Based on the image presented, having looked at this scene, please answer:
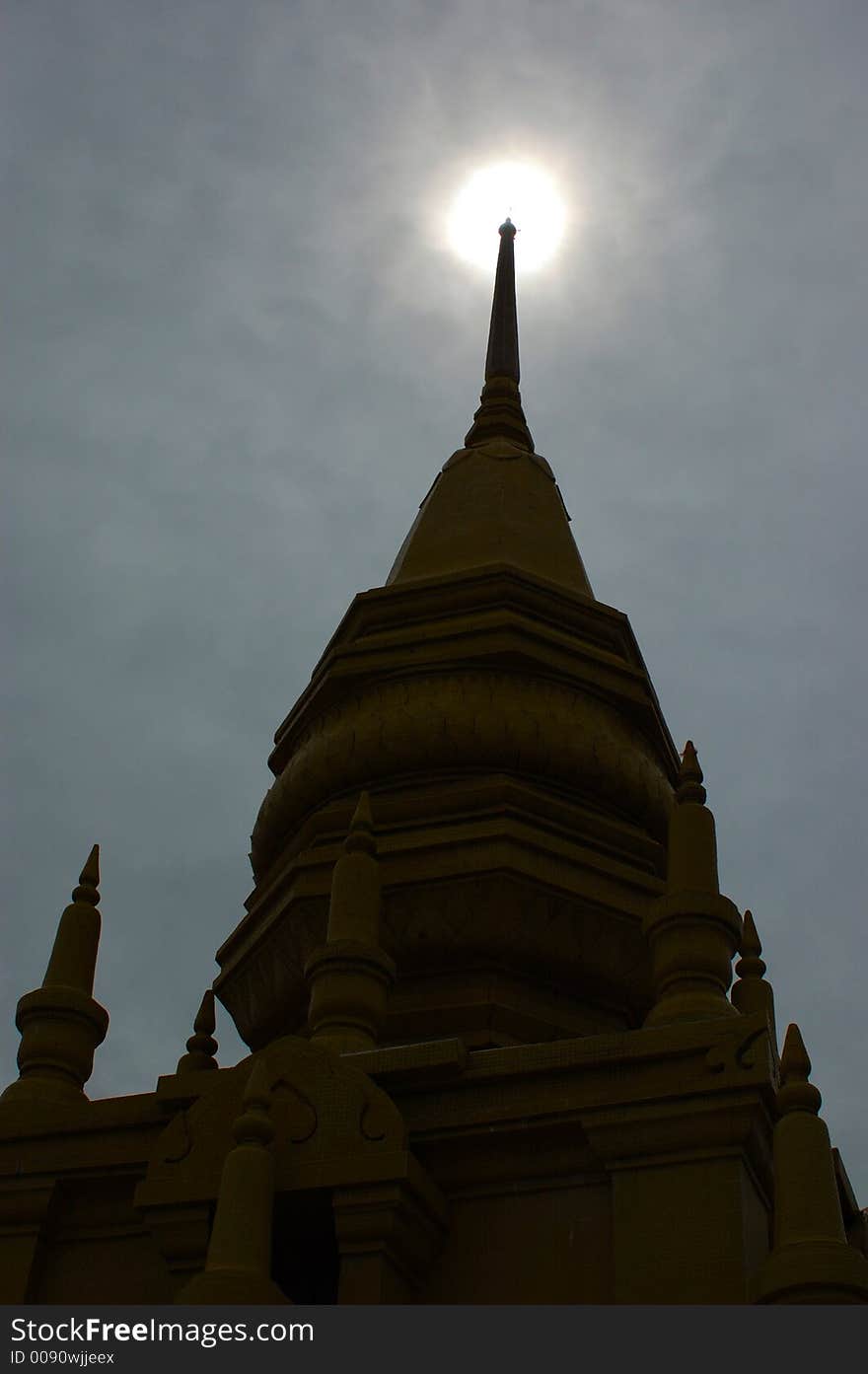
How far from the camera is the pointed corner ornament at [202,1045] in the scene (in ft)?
63.0

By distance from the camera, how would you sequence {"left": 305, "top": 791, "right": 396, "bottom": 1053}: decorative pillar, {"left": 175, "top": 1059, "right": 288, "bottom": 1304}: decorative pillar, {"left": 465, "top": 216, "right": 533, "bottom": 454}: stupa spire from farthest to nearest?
{"left": 465, "top": 216, "right": 533, "bottom": 454}: stupa spire
{"left": 305, "top": 791, "right": 396, "bottom": 1053}: decorative pillar
{"left": 175, "top": 1059, "right": 288, "bottom": 1304}: decorative pillar

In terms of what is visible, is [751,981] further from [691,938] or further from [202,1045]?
[202,1045]

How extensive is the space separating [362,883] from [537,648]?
19.0ft

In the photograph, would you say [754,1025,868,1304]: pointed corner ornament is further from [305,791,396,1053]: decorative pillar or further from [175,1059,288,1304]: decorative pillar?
→ [305,791,396,1053]: decorative pillar

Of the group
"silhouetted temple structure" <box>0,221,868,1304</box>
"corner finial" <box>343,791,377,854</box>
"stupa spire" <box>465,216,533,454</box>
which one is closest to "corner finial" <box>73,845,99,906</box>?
"silhouetted temple structure" <box>0,221,868,1304</box>

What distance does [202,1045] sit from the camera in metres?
19.5

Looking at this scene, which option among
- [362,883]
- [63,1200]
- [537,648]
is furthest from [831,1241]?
[537,648]

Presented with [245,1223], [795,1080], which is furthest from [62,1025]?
[795,1080]

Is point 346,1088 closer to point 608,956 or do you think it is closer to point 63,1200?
point 63,1200

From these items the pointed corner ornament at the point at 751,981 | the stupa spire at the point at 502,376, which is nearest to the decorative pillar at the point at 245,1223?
the pointed corner ornament at the point at 751,981

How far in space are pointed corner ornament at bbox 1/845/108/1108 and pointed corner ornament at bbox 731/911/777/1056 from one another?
6115 millimetres

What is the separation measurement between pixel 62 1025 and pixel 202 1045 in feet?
6.76

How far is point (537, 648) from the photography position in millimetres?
22688

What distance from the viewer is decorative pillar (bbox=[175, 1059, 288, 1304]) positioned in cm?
1384
